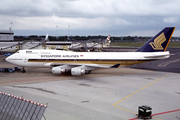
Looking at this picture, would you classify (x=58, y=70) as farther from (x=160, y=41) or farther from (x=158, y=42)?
(x=160, y=41)

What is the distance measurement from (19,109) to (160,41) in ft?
97.3

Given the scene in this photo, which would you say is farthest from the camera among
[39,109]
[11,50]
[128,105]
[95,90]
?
[11,50]

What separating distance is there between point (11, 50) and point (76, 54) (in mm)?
50300

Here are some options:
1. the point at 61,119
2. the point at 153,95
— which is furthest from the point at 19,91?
the point at 153,95

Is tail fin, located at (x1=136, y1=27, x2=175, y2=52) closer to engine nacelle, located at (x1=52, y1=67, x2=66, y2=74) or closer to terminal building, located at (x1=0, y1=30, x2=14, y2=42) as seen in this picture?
engine nacelle, located at (x1=52, y1=67, x2=66, y2=74)

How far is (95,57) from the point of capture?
126 ft

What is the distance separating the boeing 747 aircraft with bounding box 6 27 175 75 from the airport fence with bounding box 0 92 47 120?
19.8m

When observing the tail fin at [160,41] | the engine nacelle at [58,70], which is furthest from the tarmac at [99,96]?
the tail fin at [160,41]

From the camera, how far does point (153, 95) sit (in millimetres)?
24922

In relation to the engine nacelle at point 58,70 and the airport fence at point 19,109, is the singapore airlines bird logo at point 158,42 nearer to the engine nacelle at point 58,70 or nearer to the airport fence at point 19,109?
the engine nacelle at point 58,70

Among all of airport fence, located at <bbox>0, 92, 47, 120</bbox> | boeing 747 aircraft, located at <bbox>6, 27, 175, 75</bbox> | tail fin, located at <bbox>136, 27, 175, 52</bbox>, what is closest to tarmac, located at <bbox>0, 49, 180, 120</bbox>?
airport fence, located at <bbox>0, 92, 47, 120</bbox>

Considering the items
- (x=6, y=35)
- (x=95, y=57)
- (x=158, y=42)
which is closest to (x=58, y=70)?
(x=95, y=57)

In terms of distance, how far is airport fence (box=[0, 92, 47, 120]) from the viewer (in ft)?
46.8

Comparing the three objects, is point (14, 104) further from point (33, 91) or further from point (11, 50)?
point (11, 50)
